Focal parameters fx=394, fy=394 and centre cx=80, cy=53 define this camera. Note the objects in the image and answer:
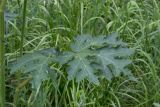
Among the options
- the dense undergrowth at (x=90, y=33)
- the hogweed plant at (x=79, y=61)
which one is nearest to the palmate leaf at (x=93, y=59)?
the hogweed plant at (x=79, y=61)

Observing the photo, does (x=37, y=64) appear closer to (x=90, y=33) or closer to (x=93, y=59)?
(x=93, y=59)

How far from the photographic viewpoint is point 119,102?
7.46 ft

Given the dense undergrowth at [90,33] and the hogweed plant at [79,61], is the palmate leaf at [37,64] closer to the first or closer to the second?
the hogweed plant at [79,61]

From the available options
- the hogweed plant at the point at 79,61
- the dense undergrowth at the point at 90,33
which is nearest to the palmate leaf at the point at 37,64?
the hogweed plant at the point at 79,61

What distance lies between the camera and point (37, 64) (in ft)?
3.76

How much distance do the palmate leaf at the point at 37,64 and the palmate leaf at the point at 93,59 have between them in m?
0.04

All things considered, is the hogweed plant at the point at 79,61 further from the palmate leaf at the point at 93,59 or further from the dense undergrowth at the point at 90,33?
the dense undergrowth at the point at 90,33

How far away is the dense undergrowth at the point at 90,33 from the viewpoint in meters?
2.22

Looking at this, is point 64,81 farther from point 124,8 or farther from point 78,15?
point 124,8

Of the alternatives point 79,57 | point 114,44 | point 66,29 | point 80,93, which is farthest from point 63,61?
point 66,29

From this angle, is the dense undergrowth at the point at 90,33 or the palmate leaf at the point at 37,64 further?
the dense undergrowth at the point at 90,33

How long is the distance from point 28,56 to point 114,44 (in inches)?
10.6

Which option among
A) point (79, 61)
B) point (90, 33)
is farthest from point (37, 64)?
point (90, 33)

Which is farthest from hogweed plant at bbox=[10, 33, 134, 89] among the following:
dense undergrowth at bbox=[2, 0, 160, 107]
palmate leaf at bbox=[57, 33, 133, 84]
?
dense undergrowth at bbox=[2, 0, 160, 107]
